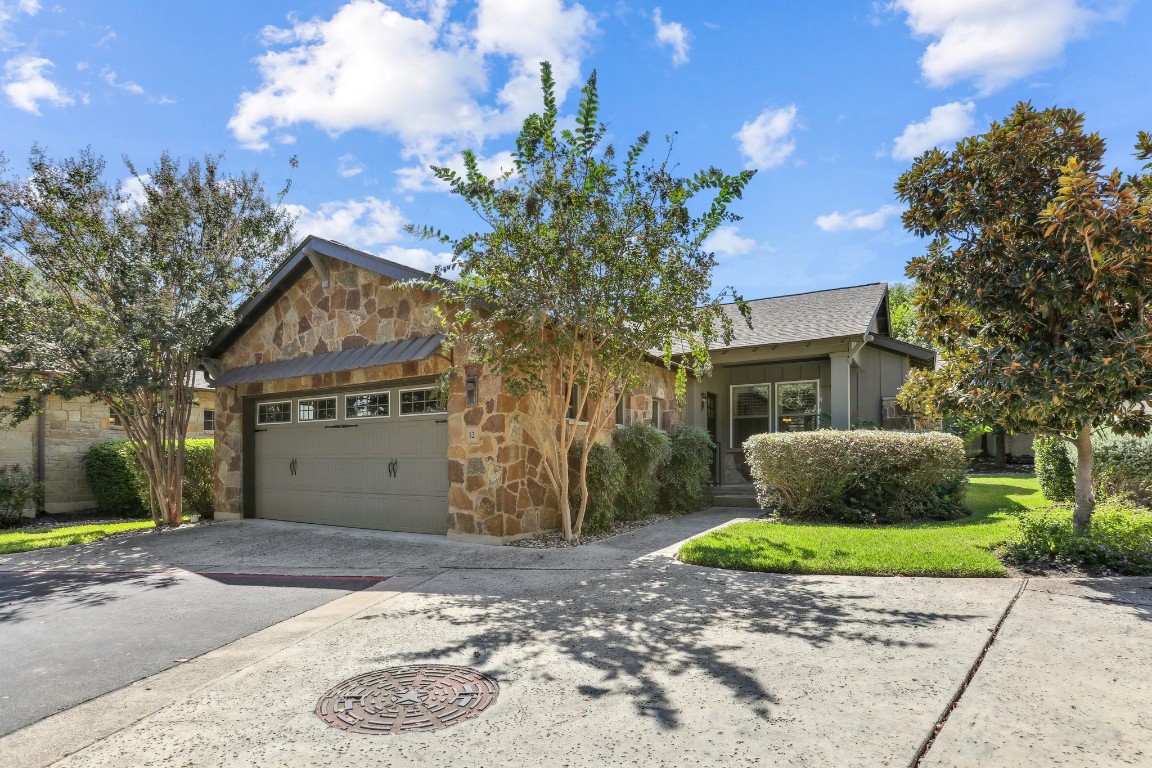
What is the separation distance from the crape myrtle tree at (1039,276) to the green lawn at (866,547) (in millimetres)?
1314

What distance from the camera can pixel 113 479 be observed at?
49.0 ft

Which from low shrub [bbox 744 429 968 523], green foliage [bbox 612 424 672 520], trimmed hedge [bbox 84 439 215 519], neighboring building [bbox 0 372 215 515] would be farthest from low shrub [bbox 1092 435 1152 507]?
neighboring building [bbox 0 372 215 515]

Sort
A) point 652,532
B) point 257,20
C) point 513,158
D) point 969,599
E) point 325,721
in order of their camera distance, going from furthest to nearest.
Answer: point 652,532 < point 257,20 < point 513,158 < point 969,599 < point 325,721

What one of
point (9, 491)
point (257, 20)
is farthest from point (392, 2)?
point (9, 491)

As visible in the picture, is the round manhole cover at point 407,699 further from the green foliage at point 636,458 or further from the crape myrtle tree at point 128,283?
the crape myrtle tree at point 128,283

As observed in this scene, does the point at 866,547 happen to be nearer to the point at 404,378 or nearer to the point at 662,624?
the point at 662,624

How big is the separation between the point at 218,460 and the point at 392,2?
8.69 meters

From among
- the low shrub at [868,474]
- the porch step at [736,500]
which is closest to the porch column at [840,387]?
the porch step at [736,500]

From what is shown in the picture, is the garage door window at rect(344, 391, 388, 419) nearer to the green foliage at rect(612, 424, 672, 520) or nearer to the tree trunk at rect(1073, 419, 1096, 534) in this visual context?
the green foliage at rect(612, 424, 672, 520)

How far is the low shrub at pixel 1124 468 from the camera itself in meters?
8.34

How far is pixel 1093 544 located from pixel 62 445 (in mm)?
18756

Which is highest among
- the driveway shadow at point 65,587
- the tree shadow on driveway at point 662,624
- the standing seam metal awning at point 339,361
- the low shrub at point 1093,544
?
the standing seam metal awning at point 339,361

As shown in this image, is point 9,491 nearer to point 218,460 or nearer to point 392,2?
point 218,460

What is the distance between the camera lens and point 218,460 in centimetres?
1261
